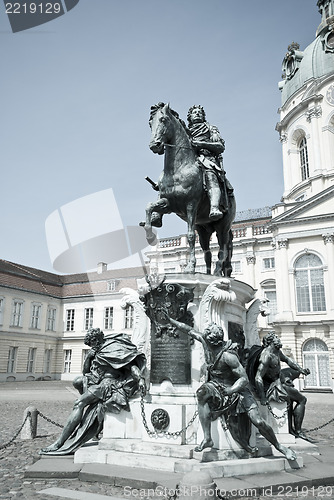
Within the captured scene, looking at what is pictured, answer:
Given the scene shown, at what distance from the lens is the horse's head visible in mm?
6453

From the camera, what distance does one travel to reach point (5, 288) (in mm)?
38938

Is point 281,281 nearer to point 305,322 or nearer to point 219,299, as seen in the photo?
point 305,322

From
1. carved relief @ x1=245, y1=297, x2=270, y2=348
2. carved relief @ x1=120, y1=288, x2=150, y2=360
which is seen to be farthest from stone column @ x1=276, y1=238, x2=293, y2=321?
carved relief @ x1=120, y1=288, x2=150, y2=360

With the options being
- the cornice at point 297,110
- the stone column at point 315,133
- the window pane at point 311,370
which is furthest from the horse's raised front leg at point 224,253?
the cornice at point 297,110

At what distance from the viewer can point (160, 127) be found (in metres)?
6.55

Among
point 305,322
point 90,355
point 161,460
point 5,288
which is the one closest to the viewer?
point 161,460

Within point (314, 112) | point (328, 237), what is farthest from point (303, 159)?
point (328, 237)

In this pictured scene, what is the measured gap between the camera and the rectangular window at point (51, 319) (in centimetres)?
4422

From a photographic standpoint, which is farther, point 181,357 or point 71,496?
point 181,357

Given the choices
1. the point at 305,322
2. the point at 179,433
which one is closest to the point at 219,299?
the point at 179,433

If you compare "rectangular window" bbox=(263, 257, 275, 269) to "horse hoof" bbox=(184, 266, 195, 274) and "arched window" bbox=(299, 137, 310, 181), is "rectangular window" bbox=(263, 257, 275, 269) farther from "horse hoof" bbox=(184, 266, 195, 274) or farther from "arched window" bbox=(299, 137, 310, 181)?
"horse hoof" bbox=(184, 266, 195, 274)

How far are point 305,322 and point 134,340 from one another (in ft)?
85.3

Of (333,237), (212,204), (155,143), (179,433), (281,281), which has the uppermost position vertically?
(333,237)

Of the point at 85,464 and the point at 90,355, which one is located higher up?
the point at 90,355
